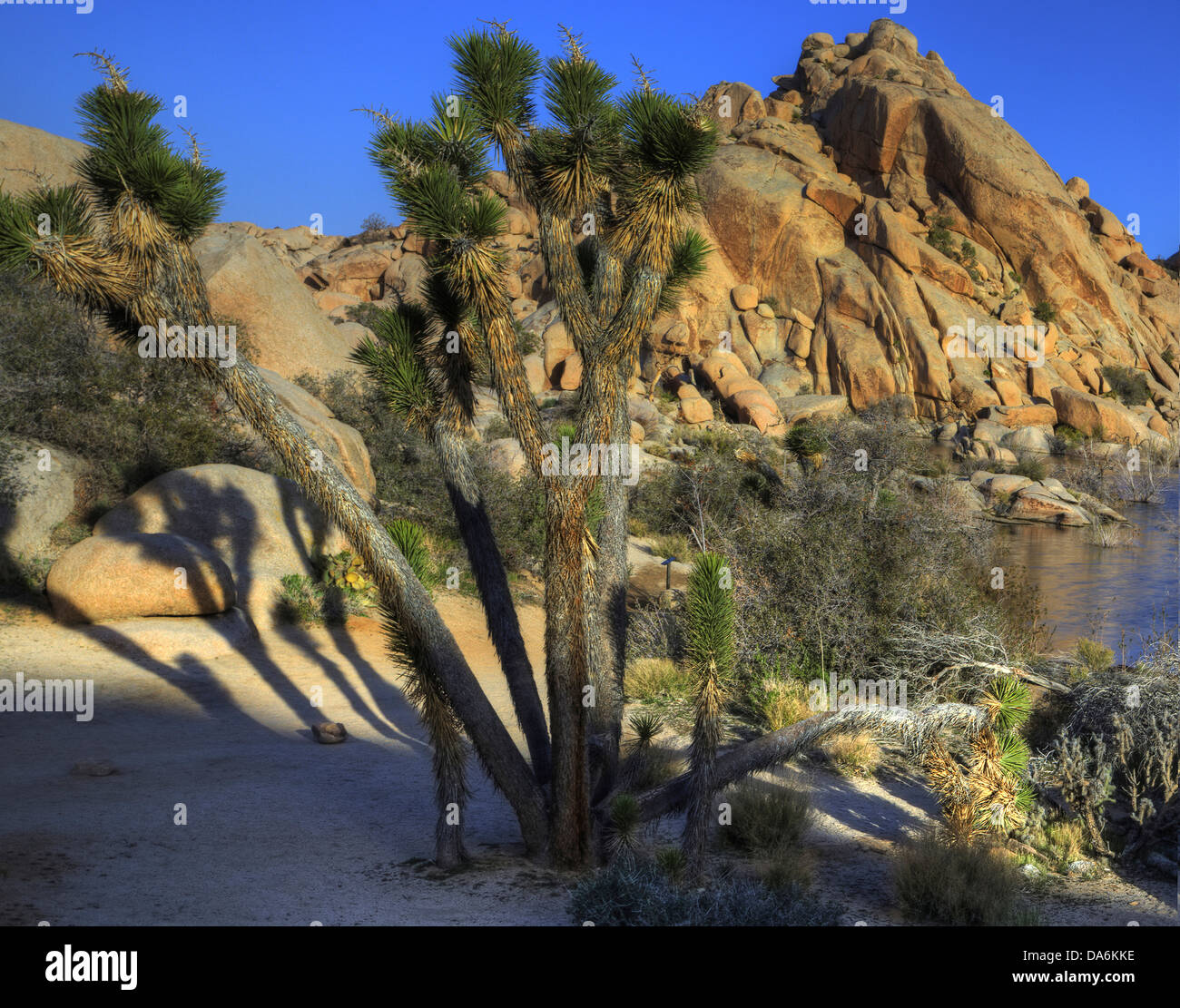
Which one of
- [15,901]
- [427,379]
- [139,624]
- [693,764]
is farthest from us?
[139,624]

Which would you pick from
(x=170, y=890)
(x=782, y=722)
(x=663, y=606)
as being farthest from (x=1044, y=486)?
(x=170, y=890)

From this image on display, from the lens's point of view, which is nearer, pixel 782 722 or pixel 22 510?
pixel 782 722

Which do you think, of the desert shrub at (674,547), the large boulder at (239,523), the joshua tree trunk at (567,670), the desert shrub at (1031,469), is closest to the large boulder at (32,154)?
the large boulder at (239,523)

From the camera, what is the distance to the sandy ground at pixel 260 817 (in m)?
5.20

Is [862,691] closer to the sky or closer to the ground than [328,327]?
closer to the ground

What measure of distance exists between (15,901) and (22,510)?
9.07 metres

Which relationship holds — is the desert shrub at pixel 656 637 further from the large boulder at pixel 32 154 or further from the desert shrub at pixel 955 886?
the large boulder at pixel 32 154

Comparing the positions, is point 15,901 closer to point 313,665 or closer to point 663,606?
point 313,665

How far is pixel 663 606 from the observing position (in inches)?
522

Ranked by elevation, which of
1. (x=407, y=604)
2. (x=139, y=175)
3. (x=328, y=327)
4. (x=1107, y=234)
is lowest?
(x=407, y=604)

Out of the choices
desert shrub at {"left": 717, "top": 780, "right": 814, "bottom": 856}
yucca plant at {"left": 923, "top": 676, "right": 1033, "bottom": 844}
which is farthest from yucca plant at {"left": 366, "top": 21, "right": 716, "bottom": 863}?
yucca plant at {"left": 923, "top": 676, "right": 1033, "bottom": 844}

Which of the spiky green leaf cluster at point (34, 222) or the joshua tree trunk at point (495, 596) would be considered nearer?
the spiky green leaf cluster at point (34, 222)

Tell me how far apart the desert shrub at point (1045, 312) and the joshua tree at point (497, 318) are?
45.4m

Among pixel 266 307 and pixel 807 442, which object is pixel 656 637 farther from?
pixel 266 307
